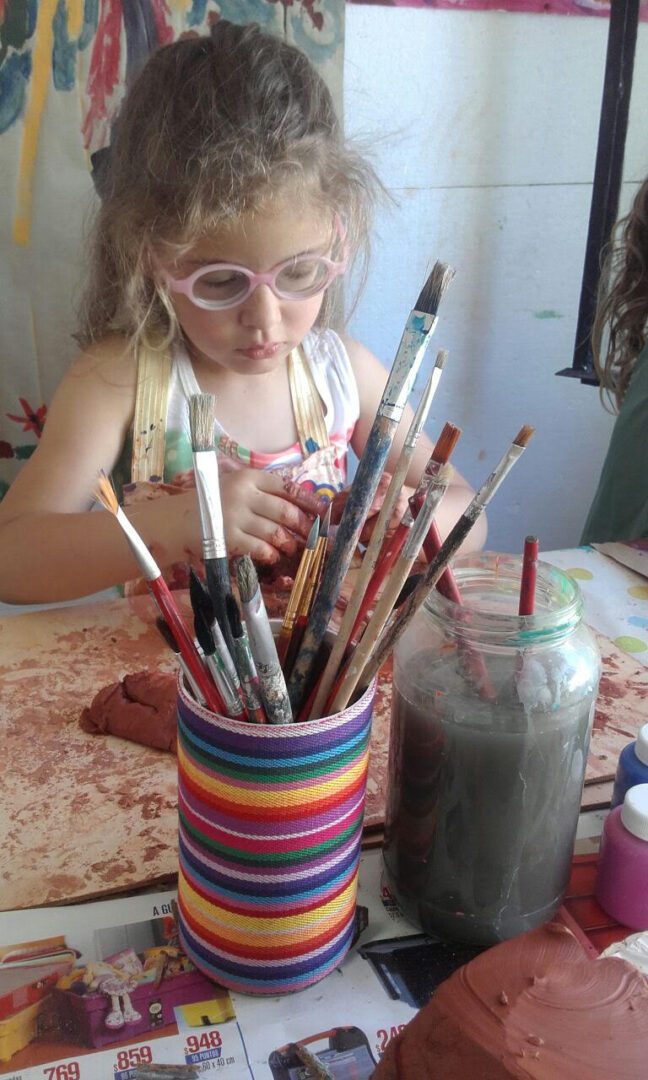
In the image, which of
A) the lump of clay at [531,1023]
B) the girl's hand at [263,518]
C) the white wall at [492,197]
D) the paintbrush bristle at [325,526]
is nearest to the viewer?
the lump of clay at [531,1023]

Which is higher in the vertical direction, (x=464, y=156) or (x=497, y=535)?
(x=464, y=156)

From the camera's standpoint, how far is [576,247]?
62.6 inches

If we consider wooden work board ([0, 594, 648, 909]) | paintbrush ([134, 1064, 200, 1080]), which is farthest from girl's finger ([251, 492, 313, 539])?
paintbrush ([134, 1064, 200, 1080])

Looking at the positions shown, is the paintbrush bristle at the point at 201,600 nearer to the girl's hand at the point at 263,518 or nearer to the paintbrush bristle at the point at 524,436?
the paintbrush bristle at the point at 524,436

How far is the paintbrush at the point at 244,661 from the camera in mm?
407

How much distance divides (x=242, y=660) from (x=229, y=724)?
3 cm

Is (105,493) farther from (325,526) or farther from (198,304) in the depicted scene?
(198,304)

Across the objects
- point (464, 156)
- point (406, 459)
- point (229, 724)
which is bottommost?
point (229, 724)

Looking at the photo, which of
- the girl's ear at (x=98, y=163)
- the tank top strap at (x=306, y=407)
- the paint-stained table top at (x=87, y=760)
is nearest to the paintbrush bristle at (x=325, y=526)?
the paint-stained table top at (x=87, y=760)

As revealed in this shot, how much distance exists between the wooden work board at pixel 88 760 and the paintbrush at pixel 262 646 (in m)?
0.19

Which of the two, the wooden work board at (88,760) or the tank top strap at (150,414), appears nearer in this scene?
the wooden work board at (88,760)

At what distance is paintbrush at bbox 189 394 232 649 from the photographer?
411 millimetres

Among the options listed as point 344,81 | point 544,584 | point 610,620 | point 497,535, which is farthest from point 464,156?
point 544,584

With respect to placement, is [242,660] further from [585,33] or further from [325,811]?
[585,33]
